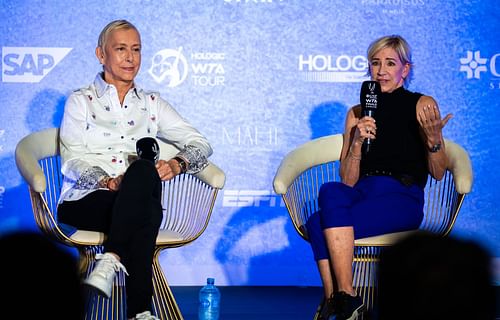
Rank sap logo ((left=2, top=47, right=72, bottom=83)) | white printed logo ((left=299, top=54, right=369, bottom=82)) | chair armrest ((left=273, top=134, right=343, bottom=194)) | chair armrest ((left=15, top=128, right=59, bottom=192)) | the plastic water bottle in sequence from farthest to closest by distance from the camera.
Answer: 1. white printed logo ((left=299, top=54, right=369, bottom=82))
2. sap logo ((left=2, top=47, right=72, bottom=83))
3. the plastic water bottle
4. chair armrest ((left=273, top=134, right=343, bottom=194))
5. chair armrest ((left=15, top=128, right=59, bottom=192))

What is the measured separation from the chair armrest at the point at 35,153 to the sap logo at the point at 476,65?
7.58 feet

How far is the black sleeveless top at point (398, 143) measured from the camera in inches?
139

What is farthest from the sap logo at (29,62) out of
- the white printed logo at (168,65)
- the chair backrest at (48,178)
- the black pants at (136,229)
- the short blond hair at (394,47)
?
the short blond hair at (394,47)

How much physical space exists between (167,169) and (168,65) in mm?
1336

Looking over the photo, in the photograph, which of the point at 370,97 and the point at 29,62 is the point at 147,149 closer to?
the point at 370,97

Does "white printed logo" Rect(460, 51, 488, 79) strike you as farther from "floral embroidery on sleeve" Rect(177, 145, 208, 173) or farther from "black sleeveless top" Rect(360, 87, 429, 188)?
"floral embroidery on sleeve" Rect(177, 145, 208, 173)

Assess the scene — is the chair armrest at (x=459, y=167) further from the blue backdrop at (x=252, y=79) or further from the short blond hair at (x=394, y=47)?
the blue backdrop at (x=252, y=79)

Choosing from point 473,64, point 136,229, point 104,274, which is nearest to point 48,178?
point 136,229

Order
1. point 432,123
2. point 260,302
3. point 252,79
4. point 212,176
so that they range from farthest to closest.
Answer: point 252,79
point 260,302
point 212,176
point 432,123

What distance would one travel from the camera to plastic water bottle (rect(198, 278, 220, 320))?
3.86 metres

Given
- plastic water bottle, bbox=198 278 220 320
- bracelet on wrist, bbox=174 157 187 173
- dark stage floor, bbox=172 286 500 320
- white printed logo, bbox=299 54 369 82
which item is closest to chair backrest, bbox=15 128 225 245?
bracelet on wrist, bbox=174 157 187 173

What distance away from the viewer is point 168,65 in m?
4.52

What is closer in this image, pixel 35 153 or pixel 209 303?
pixel 35 153

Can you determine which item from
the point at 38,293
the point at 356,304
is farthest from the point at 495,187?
the point at 38,293
